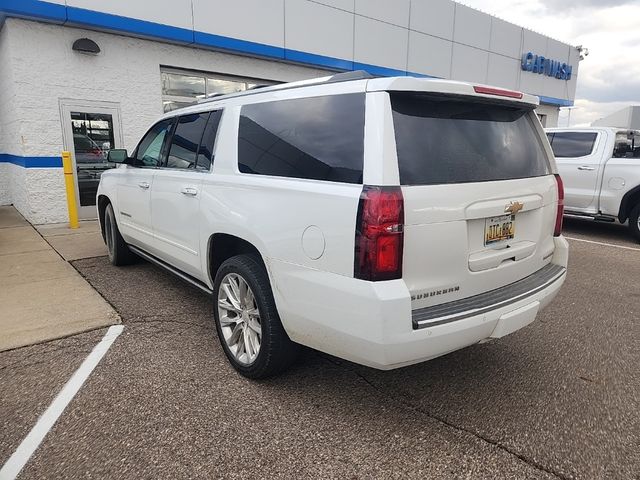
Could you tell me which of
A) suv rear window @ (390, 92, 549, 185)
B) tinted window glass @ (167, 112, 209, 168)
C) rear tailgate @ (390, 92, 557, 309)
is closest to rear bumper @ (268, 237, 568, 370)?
rear tailgate @ (390, 92, 557, 309)

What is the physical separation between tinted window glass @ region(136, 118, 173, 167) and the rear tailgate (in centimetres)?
277

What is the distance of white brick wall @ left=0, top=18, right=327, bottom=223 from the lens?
26.3 feet

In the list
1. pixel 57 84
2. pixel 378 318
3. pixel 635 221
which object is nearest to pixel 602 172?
pixel 635 221

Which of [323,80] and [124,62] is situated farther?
[124,62]

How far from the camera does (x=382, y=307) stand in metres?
2.16

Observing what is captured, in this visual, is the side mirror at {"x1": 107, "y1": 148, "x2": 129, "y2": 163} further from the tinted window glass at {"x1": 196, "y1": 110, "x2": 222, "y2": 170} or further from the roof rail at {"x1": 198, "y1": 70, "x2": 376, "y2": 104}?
the roof rail at {"x1": 198, "y1": 70, "x2": 376, "y2": 104}

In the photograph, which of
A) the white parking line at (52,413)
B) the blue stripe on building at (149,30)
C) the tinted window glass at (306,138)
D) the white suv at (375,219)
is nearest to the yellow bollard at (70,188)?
the blue stripe on building at (149,30)

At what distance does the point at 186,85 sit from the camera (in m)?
9.80

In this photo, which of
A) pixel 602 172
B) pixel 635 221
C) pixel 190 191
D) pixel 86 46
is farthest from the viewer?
pixel 86 46

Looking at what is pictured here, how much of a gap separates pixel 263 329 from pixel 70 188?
6.87m

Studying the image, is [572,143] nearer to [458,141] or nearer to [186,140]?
[458,141]

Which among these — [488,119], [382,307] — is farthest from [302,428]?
[488,119]

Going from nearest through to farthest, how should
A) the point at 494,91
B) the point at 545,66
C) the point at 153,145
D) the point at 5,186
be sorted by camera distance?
the point at 494,91
the point at 153,145
the point at 5,186
the point at 545,66

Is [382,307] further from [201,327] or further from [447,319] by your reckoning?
[201,327]
